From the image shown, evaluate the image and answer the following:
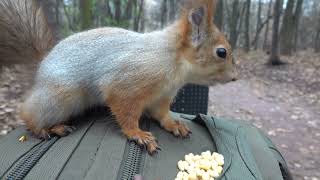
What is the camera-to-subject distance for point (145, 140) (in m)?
1.75

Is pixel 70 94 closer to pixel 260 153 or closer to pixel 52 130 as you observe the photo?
pixel 52 130

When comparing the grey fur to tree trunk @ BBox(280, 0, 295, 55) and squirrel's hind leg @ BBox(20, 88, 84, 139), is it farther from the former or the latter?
tree trunk @ BBox(280, 0, 295, 55)

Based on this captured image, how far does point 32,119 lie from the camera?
2.01m

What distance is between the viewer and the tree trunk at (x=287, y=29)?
12734mm

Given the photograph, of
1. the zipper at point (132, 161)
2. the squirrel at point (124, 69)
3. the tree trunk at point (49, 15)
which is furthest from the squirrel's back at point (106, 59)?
the tree trunk at point (49, 15)

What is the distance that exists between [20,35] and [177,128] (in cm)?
90

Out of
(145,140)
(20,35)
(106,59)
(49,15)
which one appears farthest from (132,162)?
(49,15)

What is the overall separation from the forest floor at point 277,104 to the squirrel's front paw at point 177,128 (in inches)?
27.6

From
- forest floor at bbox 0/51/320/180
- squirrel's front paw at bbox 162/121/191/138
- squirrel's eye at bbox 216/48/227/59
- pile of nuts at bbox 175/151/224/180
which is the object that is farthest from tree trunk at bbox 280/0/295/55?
pile of nuts at bbox 175/151/224/180

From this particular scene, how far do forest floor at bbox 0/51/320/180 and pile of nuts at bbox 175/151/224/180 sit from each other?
970mm

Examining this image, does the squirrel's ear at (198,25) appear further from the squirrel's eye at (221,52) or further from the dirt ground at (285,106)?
the dirt ground at (285,106)

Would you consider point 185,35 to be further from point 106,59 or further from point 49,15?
point 49,15

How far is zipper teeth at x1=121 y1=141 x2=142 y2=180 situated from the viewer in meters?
1.50

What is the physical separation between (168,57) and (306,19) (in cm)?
2190
